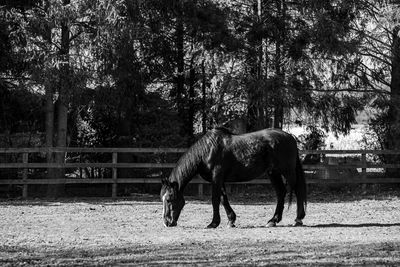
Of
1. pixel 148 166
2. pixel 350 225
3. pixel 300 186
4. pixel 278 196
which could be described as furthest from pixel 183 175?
pixel 148 166

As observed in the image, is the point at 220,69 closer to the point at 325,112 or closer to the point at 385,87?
the point at 325,112

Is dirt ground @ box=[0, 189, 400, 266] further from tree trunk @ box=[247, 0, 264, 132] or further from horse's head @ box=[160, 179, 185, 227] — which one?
tree trunk @ box=[247, 0, 264, 132]

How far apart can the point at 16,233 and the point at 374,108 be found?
41.3 feet

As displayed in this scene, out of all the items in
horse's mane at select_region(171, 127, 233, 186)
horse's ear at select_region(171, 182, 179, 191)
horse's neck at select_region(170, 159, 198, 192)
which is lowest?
horse's ear at select_region(171, 182, 179, 191)

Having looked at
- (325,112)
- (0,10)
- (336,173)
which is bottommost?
(336,173)

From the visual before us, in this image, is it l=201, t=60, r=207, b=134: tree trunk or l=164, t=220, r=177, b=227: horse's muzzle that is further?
l=201, t=60, r=207, b=134: tree trunk

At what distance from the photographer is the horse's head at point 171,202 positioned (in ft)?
35.0

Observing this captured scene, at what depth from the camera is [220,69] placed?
62.0ft

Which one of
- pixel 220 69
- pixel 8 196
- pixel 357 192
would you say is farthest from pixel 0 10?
pixel 357 192

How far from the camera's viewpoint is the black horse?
1077cm

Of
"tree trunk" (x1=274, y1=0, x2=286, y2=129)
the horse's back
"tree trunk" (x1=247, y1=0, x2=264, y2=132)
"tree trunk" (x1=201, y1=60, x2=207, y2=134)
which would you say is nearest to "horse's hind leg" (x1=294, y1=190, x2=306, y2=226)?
the horse's back

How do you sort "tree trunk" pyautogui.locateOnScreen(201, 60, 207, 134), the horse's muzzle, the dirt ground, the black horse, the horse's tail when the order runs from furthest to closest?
"tree trunk" pyautogui.locateOnScreen(201, 60, 207, 134), the horse's tail, the black horse, the horse's muzzle, the dirt ground

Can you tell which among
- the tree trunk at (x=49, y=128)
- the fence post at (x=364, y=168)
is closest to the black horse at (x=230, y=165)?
the fence post at (x=364, y=168)

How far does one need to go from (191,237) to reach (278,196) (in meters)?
2.44
